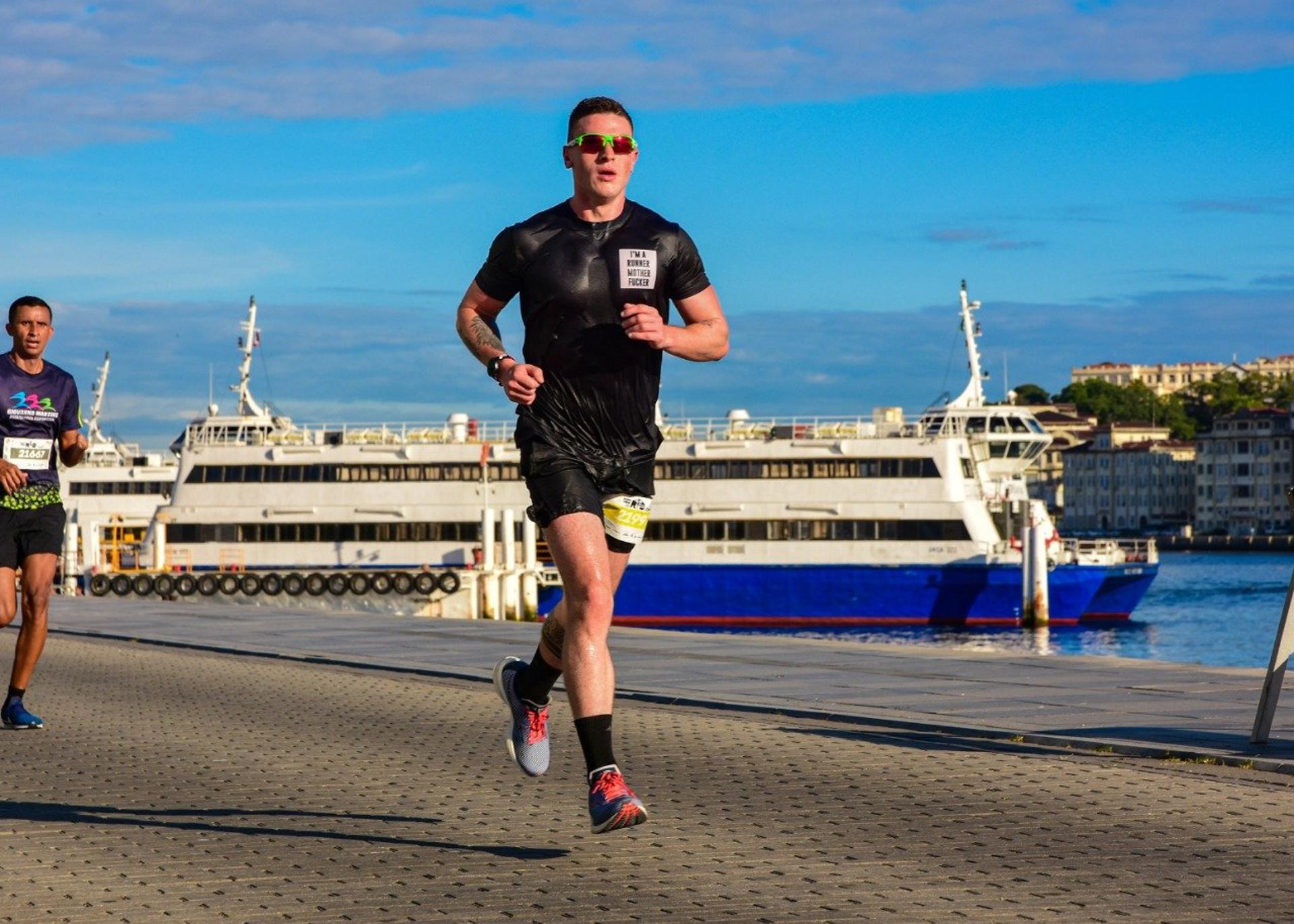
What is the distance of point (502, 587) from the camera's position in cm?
4459

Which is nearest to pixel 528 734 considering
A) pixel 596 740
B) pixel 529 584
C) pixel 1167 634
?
pixel 596 740

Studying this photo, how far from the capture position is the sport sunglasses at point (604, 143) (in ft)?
20.3

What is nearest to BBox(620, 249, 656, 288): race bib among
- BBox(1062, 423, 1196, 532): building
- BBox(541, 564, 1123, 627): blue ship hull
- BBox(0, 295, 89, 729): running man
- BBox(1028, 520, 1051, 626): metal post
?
BBox(0, 295, 89, 729): running man

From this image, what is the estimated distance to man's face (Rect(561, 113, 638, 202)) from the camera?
6191 millimetres

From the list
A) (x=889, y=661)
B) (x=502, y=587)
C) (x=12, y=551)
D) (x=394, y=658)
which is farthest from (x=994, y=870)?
(x=502, y=587)

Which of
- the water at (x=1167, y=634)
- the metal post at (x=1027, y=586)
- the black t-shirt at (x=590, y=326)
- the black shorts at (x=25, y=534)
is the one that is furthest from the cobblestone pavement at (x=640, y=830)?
the metal post at (x=1027, y=586)

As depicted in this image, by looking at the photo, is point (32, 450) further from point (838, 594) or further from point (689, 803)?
point (838, 594)

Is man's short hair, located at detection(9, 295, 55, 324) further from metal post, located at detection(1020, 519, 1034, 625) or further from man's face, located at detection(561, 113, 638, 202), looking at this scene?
metal post, located at detection(1020, 519, 1034, 625)

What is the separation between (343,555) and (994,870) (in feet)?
159

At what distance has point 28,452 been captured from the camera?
9.70 m

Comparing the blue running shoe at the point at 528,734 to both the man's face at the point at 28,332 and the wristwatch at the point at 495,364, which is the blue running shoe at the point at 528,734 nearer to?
the wristwatch at the point at 495,364

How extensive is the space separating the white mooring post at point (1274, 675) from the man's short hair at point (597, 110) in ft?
11.6

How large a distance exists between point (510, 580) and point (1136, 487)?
156685 millimetres

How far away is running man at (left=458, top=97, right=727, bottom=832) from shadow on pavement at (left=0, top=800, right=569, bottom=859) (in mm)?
510
